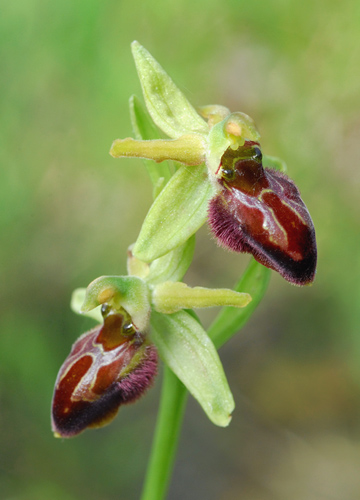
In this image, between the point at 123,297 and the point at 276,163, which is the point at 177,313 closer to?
the point at 123,297

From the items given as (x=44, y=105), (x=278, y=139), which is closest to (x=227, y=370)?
(x=278, y=139)

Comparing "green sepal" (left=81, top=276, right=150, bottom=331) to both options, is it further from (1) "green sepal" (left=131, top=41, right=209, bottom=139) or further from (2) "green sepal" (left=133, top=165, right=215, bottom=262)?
(1) "green sepal" (left=131, top=41, right=209, bottom=139)

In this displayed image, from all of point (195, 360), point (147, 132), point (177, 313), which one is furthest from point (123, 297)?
point (147, 132)

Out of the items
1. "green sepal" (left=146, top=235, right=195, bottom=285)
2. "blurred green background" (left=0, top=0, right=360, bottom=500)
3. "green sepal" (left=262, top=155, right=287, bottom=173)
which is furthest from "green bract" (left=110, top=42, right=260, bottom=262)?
"blurred green background" (left=0, top=0, right=360, bottom=500)

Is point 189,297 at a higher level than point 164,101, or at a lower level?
lower

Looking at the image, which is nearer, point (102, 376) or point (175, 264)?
point (102, 376)

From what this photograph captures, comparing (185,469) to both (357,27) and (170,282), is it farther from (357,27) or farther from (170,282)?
(357,27)
